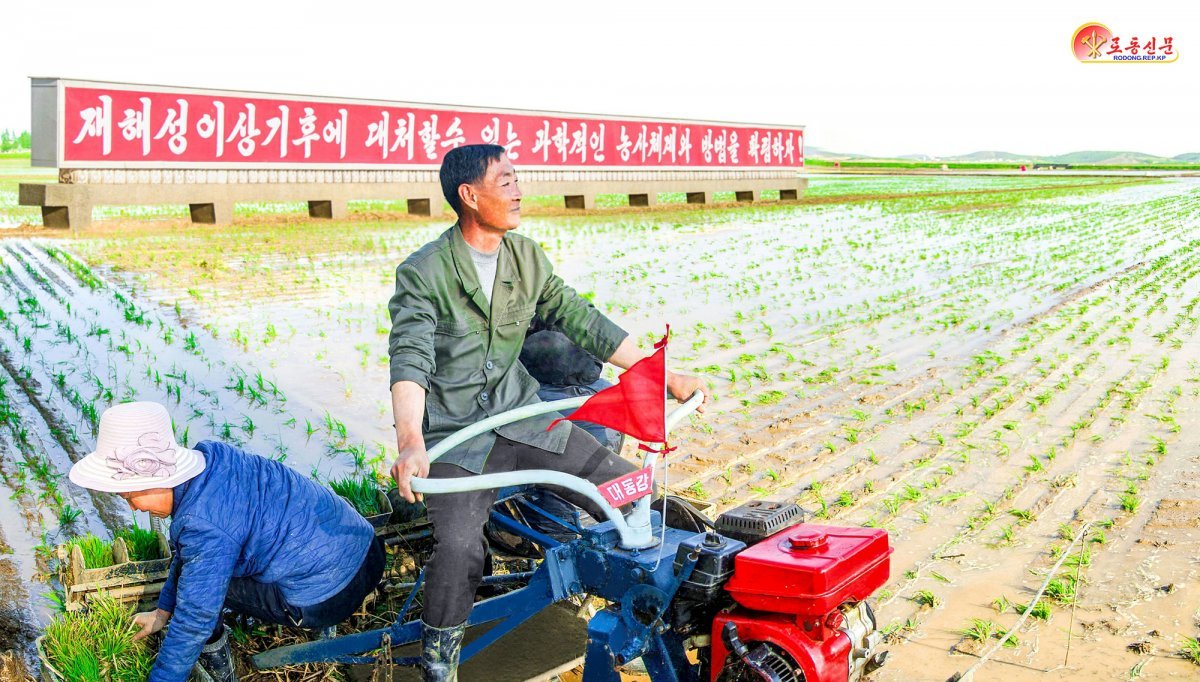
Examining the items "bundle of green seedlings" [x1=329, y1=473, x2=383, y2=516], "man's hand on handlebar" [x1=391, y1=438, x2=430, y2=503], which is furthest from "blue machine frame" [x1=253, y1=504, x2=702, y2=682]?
"bundle of green seedlings" [x1=329, y1=473, x2=383, y2=516]

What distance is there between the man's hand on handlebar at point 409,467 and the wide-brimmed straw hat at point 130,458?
639mm

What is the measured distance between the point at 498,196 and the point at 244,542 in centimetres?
125

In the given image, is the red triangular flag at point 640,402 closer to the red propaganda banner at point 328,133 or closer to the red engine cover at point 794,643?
the red engine cover at point 794,643

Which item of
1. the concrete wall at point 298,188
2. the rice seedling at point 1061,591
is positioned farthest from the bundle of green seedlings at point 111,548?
the concrete wall at point 298,188

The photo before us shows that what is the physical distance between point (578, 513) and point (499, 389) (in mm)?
528

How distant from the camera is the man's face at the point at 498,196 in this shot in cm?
313

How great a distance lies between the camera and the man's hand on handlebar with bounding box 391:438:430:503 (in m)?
2.65

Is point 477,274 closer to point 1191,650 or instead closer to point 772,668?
point 772,668

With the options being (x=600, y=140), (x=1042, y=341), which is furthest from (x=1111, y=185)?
(x=1042, y=341)

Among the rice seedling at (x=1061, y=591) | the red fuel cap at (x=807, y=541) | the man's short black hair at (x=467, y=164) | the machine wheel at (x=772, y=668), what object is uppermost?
the man's short black hair at (x=467, y=164)

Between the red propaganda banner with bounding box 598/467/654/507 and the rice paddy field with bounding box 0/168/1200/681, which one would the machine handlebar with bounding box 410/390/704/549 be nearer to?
the red propaganda banner with bounding box 598/467/654/507

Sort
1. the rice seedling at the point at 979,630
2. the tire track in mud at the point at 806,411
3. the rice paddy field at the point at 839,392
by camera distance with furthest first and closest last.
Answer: the tire track in mud at the point at 806,411, the rice paddy field at the point at 839,392, the rice seedling at the point at 979,630

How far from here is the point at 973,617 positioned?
3.90 m

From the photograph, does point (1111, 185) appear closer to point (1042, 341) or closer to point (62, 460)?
point (1042, 341)
